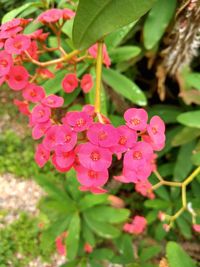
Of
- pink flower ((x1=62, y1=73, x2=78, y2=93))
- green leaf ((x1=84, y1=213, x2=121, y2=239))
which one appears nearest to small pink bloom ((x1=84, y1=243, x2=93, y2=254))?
green leaf ((x1=84, y1=213, x2=121, y2=239))

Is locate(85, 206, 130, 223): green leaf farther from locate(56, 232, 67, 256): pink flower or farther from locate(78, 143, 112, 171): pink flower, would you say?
locate(78, 143, 112, 171): pink flower

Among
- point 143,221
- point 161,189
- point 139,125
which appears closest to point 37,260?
point 143,221

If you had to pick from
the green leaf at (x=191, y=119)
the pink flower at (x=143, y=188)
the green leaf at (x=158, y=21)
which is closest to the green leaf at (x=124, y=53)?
the green leaf at (x=158, y=21)

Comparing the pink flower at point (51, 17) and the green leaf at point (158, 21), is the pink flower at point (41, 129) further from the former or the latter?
the green leaf at point (158, 21)

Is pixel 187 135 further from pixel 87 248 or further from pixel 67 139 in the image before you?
pixel 67 139

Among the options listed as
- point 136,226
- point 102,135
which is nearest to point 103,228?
point 136,226
